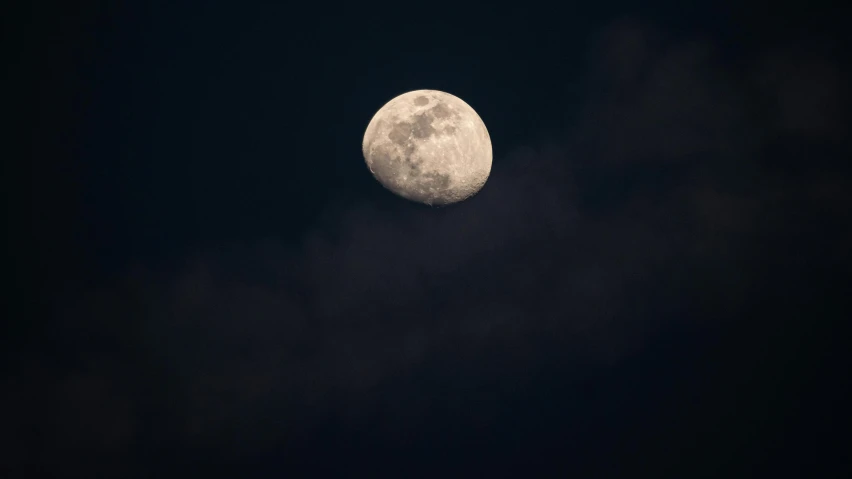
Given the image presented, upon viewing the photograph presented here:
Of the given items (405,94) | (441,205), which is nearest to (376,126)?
(405,94)

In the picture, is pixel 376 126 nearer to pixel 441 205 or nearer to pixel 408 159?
pixel 408 159

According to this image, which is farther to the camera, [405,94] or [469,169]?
[405,94]

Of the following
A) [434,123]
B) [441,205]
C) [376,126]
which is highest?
[376,126]

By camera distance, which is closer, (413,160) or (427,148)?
(427,148)

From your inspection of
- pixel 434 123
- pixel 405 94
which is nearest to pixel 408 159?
pixel 434 123

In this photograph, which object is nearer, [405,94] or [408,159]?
[408,159]

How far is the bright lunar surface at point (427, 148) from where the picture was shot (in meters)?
11.7

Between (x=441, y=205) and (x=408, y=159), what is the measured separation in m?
1.84

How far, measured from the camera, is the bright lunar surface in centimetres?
1174

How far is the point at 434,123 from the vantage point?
38.7ft

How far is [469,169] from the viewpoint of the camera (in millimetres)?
12266

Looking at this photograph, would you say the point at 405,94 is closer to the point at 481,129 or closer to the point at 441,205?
the point at 481,129

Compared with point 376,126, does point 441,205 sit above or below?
below

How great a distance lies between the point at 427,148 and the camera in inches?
458
